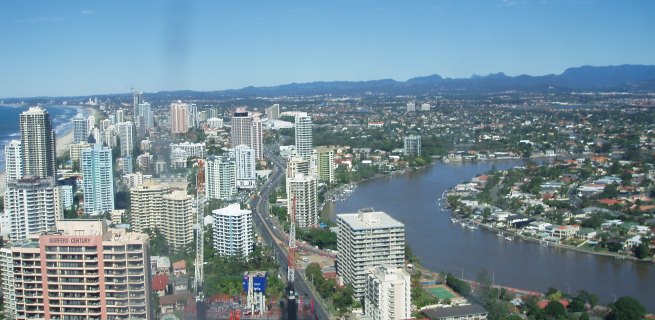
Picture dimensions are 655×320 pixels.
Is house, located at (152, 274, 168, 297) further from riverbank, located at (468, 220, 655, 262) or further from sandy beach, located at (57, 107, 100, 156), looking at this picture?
sandy beach, located at (57, 107, 100, 156)

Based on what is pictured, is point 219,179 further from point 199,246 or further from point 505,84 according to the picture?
point 505,84

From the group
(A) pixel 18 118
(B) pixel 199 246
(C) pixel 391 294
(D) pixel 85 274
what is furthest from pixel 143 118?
(A) pixel 18 118

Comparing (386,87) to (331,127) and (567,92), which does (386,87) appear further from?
(331,127)

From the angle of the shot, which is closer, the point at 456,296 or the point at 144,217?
the point at 456,296

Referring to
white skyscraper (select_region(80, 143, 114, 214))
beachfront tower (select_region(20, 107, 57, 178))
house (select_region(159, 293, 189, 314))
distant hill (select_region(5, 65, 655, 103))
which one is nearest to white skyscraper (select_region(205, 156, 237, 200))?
white skyscraper (select_region(80, 143, 114, 214))

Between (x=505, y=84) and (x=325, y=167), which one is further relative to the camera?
(x=505, y=84)

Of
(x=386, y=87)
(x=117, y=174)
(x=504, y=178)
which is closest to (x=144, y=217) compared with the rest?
(x=117, y=174)
